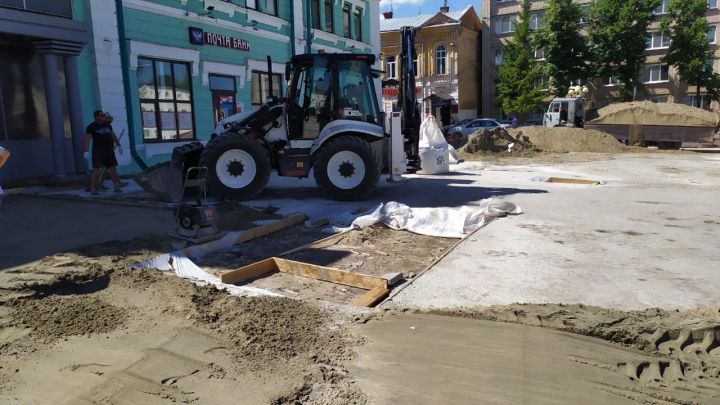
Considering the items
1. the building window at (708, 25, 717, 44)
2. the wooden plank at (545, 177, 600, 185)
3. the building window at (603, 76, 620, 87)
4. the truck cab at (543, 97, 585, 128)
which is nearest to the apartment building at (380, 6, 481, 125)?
the building window at (603, 76, 620, 87)

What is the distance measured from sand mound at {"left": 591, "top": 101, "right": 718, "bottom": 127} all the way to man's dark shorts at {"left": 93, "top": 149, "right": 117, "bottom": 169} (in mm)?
21548

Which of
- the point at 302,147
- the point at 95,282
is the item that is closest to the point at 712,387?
the point at 95,282

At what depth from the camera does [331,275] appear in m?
5.39

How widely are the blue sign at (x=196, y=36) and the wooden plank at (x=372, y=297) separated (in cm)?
1196

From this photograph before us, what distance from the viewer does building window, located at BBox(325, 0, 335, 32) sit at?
70.0 ft

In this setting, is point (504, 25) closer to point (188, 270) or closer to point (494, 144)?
point (494, 144)

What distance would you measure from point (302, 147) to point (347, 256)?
13.8 ft

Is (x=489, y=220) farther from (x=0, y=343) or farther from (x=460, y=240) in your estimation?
(x=0, y=343)

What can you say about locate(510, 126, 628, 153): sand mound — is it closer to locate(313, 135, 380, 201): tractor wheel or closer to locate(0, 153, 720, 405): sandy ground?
locate(313, 135, 380, 201): tractor wheel

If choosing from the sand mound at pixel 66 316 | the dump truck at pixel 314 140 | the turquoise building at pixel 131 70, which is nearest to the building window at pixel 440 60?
the turquoise building at pixel 131 70

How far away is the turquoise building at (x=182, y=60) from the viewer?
12.4m

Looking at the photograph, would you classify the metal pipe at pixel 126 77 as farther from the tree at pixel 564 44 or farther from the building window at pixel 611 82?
the building window at pixel 611 82

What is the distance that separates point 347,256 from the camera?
639cm

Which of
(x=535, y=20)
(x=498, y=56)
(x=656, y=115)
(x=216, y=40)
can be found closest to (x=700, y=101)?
(x=535, y=20)
